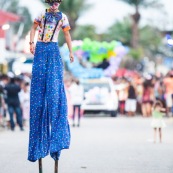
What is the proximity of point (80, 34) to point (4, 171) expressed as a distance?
58.5 m

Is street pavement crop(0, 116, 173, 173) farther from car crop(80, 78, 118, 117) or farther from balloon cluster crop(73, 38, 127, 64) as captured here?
balloon cluster crop(73, 38, 127, 64)

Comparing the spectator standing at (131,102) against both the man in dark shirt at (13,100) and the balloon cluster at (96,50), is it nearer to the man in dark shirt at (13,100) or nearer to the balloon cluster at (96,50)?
the balloon cluster at (96,50)

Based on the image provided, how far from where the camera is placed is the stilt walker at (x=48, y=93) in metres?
10.8

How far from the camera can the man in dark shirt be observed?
2448 cm

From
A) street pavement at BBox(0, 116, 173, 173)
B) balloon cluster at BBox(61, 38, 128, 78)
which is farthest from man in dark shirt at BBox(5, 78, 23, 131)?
balloon cluster at BBox(61, 38, 128, 78)

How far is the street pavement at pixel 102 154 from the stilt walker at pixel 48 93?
50.6 inches

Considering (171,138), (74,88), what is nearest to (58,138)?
(171,138)

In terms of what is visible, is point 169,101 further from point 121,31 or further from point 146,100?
point 121,31

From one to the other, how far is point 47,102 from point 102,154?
15.1ft

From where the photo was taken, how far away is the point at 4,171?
39.5ft

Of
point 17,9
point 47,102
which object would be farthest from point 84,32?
point 47,102

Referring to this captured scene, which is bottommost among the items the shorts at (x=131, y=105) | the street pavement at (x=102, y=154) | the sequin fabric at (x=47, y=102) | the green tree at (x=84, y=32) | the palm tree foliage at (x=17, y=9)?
the street pavement at (x=102, y=154)


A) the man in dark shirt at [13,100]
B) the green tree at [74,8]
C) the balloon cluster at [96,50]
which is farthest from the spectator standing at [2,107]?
the green tree at [74,8]

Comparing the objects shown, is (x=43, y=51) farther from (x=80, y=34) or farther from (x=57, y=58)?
(x=80, y=34)
